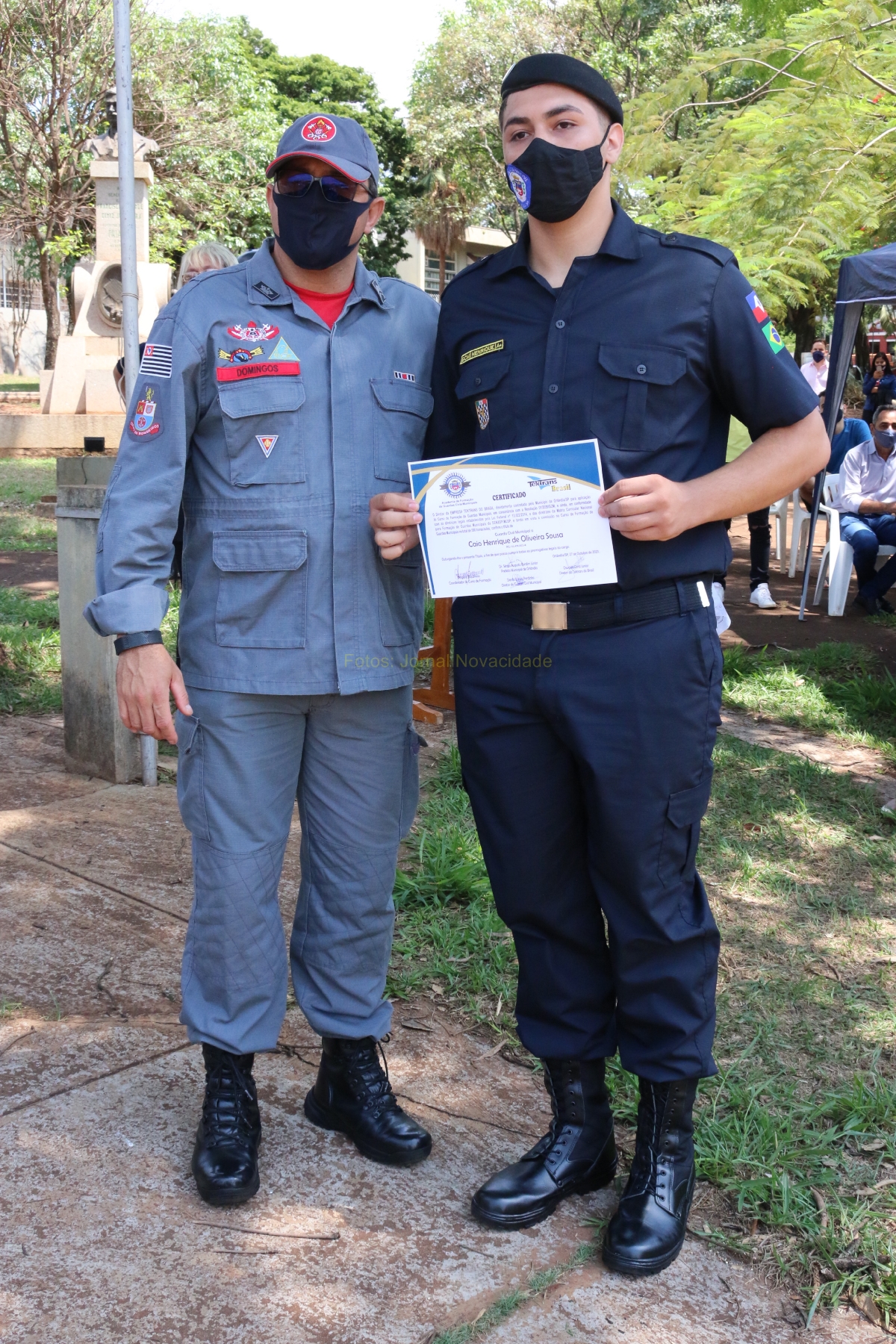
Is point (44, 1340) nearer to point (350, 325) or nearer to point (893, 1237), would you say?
point (893, 1237)

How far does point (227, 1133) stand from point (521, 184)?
1.90 meters

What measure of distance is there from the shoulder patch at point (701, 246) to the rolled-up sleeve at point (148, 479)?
0.89 meters

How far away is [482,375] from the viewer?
223 cm

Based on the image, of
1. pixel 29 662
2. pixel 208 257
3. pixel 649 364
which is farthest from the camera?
pixel 29 662

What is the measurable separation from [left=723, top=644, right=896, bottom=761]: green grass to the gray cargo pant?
13.0ft

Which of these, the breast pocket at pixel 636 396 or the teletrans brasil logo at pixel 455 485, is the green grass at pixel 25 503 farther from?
the breast pocket at pixel 636 396

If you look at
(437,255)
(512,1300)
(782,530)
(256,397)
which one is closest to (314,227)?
(256,397)

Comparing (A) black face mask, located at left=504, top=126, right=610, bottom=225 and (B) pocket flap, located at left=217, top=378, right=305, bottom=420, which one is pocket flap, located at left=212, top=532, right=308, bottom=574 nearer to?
(B) pocket flap, located at left=217, top=378, right=305, bottom=420

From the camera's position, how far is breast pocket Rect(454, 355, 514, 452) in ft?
7.23

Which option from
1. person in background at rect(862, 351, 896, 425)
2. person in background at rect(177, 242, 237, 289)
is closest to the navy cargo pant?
person in background at rect(177, 242, 237, 289)

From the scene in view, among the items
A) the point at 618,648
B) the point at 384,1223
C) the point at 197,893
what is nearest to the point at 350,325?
the point at 618,648

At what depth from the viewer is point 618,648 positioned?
213 cm

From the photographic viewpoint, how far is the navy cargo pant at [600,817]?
214cm

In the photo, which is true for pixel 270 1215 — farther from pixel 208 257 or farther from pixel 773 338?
pixel 208 257
